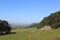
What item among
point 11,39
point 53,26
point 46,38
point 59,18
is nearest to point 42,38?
point 46,38

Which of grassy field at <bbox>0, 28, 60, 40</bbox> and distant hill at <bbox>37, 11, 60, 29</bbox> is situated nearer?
grassy field at <bbox>0, 28, 60, 40</bbox>

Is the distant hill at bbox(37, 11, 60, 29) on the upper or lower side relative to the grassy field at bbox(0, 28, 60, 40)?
upper

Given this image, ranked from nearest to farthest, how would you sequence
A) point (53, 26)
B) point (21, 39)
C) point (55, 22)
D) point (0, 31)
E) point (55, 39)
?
point (55, 39) → point (21, 39) → point (0, 31) → point (53, 26) → point (55, 22)

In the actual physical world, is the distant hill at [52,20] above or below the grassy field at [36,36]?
above

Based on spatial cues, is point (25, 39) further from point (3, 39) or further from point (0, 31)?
point (0, 31)

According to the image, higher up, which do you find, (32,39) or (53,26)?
(53,26)

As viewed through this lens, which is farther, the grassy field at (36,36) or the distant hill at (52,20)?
the distant hill at (52,20)

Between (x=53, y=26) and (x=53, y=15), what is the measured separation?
501 centimetres

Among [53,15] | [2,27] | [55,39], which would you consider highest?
[53,15]

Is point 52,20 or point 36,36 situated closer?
point 36,36

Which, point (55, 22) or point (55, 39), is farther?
point (55, 22)

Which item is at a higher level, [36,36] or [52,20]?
Answer: [52,20]

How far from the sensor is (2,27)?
2808 centimetres

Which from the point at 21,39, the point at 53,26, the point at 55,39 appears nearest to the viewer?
the point at 55,39
